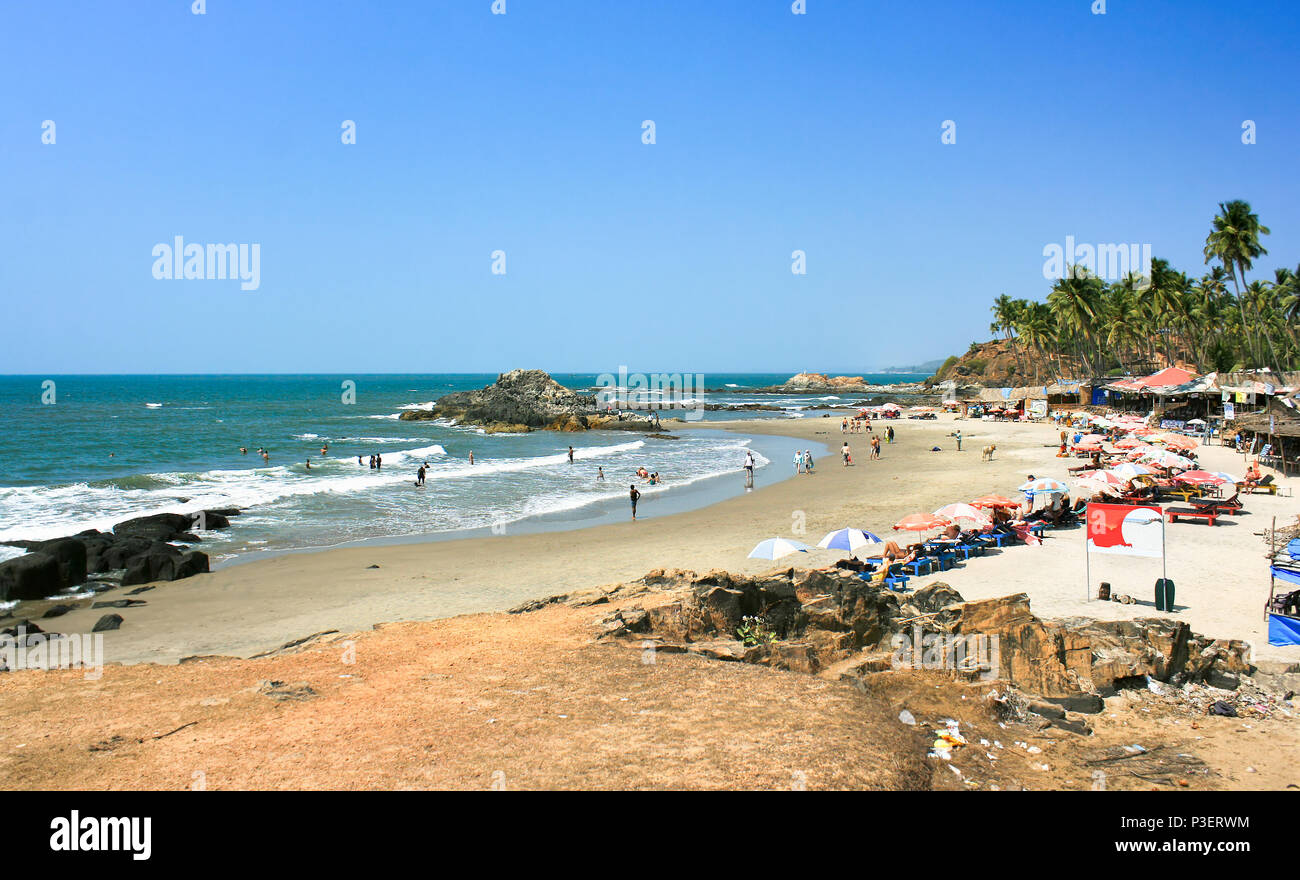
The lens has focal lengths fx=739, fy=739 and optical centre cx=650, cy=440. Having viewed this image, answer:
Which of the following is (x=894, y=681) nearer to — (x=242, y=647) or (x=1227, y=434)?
(x=242, y=647)

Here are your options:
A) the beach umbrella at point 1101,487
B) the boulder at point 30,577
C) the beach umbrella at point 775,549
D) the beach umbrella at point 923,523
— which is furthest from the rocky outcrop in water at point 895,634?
the boulder at point 30,577

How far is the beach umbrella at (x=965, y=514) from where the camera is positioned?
1725cm

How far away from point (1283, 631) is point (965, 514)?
266 inches

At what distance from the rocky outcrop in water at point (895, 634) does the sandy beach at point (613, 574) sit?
8.45 feet

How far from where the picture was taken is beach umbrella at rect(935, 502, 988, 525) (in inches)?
679

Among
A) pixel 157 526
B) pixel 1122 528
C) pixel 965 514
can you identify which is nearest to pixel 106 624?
pixel 157 526

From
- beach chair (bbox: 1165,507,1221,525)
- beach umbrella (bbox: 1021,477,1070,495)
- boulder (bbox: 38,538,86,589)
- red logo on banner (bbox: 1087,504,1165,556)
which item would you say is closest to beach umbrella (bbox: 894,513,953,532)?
red logo on banner (bbox: 1087,504,1165,556)

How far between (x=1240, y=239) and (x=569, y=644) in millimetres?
56354

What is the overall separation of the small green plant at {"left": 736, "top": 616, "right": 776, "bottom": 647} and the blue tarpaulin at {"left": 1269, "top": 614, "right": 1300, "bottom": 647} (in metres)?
7.39

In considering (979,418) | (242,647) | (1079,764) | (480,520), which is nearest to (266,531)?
(480,520)

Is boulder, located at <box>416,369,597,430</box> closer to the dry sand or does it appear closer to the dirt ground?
the dry sand
